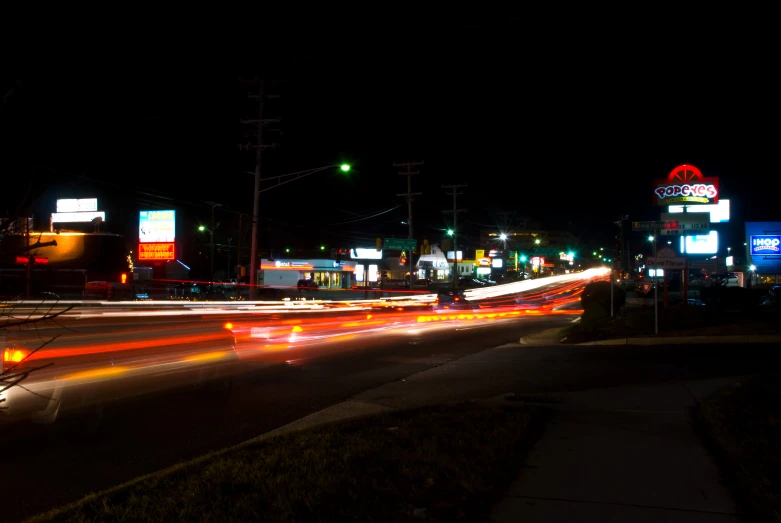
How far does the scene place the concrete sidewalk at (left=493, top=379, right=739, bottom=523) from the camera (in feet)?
16.9

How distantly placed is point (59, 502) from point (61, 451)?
1.91 m

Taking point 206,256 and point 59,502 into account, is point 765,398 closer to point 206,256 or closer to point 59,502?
point 59,502

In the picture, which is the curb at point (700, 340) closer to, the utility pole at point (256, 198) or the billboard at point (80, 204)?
the utility pole at point (256, 198)

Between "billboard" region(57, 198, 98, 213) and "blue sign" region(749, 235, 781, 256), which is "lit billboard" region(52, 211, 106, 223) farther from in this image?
"blue sign" region(749, 235, 781, 256)

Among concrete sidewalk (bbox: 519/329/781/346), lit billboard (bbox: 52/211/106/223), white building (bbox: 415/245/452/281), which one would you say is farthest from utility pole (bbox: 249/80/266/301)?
Answer: white building (bbox: 415/245/452/281)

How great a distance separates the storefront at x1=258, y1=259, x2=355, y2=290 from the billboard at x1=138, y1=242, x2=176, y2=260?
623 inches

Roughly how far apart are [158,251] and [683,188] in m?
38.1

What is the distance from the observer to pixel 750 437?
7.18m

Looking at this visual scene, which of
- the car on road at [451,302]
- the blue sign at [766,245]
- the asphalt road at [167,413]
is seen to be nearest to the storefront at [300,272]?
the car on road at [451,302]

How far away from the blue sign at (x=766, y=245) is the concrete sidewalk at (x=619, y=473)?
A: 42956 millimetres

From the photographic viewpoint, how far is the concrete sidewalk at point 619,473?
5152 mm

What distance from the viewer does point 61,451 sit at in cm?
769

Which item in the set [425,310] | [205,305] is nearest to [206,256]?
[425,310]

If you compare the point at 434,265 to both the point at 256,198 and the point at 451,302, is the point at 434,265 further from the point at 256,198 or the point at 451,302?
the point at 256,198
